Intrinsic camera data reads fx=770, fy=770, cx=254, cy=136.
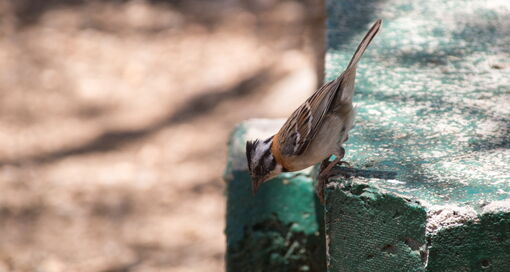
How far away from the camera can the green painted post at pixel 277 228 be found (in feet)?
11.4

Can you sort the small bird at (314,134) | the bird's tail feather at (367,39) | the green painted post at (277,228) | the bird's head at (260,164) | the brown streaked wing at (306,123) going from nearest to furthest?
the bird's tail feather at (367,39), the small bird at (314,134), the brown streaked wing at (306,123), the bird's head at (260,164), the green painted post at (277,228)

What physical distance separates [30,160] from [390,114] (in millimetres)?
3549

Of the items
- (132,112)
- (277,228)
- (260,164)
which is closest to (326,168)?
(260,164)

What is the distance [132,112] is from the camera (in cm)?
598

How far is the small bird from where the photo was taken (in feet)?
9.49

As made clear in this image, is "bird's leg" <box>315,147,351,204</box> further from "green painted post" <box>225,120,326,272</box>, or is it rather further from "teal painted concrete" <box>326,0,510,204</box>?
"green painted post" <box>225,120,326,272</box>

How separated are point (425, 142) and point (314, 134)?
0.51 m

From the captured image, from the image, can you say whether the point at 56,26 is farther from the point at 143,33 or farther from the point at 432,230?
the point at 432,230

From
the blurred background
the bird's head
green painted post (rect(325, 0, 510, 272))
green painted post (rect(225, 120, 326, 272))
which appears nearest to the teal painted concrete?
green painted post (rect(325, 0, 510, 272))

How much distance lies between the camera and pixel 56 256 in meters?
5.42

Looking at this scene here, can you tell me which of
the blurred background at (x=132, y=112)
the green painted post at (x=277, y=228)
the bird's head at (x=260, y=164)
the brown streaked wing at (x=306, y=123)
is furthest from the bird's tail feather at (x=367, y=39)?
the blurred background at (x=132, y=112)

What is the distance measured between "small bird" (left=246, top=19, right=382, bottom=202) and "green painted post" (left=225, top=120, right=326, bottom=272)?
257 millimetres

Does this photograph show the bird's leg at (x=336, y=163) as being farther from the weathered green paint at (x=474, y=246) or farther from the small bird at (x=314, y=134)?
the weathered green paint at (x=474, y=246)

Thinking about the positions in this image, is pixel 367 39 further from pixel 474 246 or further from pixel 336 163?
pixel 474 246
